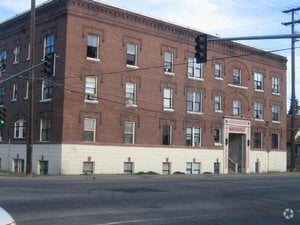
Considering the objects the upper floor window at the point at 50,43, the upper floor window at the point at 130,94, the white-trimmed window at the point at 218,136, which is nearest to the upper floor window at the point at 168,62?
the upper floor window at the point at 130,94

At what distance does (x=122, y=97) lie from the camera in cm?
4003

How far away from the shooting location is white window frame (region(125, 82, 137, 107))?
Result: 40.3 m

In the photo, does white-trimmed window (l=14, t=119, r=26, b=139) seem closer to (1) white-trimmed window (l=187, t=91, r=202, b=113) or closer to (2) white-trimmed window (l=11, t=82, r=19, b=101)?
(2) white-trimmed window (l=11, t=82, r=19, b=101)

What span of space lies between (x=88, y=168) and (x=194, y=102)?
39.9 feet

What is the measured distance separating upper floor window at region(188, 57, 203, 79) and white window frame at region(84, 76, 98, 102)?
9742 millimetres

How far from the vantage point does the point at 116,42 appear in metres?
39.7

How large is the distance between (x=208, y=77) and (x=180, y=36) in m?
4.75

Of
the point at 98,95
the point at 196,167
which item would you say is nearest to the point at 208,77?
the point at 196,167

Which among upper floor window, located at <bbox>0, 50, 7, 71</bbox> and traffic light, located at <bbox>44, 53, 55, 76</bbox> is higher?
upper floor window, located at <bbox>0, 50, 7, 71</bbox>

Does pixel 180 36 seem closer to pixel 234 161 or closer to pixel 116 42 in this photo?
pixel 116 42

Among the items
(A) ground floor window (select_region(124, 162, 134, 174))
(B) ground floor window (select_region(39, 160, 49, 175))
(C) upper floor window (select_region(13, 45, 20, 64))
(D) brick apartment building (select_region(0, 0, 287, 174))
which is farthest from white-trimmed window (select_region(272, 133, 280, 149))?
(C) upper floor window (select_region(13, 45, 20, 64))

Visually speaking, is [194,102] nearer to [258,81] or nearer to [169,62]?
[169,62]

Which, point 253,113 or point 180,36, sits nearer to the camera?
point 180,36

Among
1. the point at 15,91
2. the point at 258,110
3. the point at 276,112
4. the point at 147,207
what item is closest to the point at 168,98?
the point at 15,91
